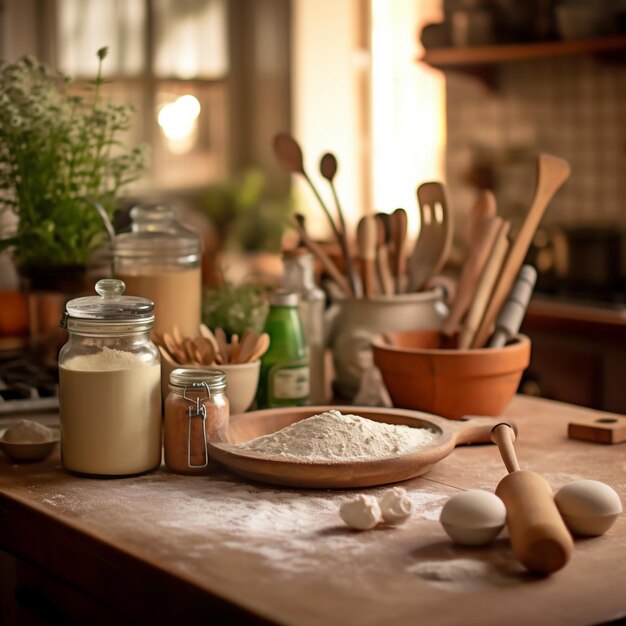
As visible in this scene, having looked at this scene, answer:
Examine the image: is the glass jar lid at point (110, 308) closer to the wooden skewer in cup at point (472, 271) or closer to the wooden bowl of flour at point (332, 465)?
the wooden bowl of flour at point (332, 465)

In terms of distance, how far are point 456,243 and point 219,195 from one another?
2398 mm

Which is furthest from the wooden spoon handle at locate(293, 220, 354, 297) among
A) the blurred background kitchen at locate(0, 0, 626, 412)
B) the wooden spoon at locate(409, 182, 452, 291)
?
the blurred background kitchen at locate(0, 0, 626, 412)

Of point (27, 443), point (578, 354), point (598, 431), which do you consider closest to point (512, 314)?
point (598, 431)

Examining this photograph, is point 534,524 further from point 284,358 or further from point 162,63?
point 162,63

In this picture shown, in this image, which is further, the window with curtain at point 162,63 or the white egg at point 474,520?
the window with curtain at point 162,63

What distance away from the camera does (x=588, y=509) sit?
102cm

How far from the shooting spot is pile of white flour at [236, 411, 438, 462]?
46.3 inches

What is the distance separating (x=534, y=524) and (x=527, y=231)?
2.33ft

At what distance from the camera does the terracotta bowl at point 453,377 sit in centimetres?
146

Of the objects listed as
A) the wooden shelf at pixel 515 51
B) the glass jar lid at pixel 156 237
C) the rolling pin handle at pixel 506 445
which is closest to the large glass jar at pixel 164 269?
the glass jar lid at pixel 156 237

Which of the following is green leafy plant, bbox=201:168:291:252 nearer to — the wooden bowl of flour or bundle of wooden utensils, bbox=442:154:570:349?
bundle of wooden utensils, bbox=442:154:570:349

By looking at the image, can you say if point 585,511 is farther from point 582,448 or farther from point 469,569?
point 582,448

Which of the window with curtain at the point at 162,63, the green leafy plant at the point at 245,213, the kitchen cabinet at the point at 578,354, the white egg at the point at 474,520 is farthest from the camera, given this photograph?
the green leafy plant at the point at 245,213

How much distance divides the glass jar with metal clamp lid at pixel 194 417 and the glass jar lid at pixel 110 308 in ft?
0.27
